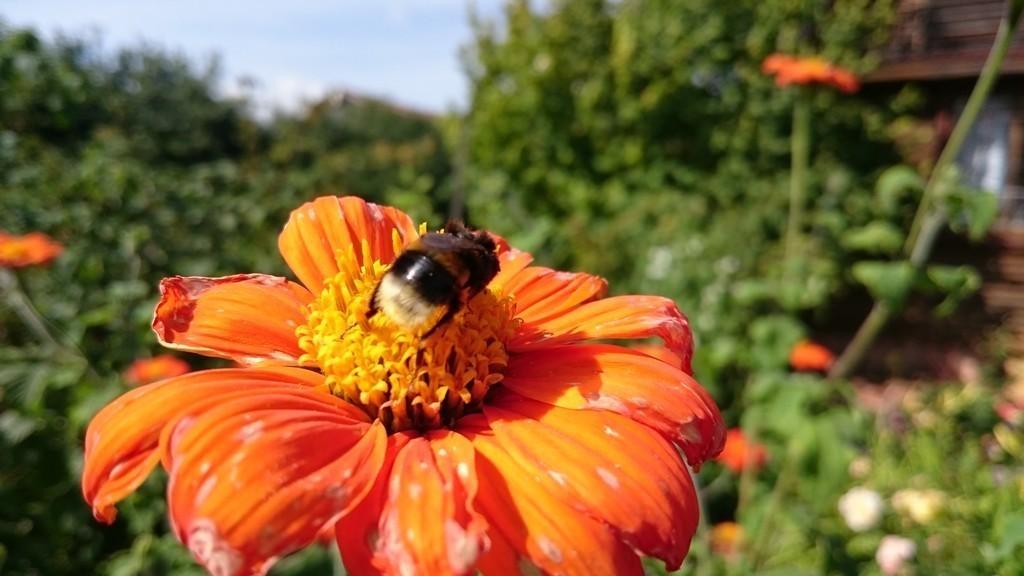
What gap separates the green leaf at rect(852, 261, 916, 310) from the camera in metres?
2.13

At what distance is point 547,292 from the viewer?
1277mm

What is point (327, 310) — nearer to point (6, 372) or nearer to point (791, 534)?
point (6, 372)

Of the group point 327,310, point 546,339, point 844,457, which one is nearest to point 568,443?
point 546,339

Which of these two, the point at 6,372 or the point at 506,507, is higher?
the point at 506,507

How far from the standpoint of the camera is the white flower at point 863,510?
2.85 m

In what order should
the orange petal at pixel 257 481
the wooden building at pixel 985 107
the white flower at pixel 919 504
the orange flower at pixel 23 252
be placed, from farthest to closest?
1. the wooden building at pixel 985 107
2. the white flower at pixel 919 504
3. the orange flower at pixel 23 252
4. the orange petal at pixel 257 481

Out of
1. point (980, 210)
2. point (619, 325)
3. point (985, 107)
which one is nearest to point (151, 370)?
point (619, 325)

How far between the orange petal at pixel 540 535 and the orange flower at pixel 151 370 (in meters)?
2.01

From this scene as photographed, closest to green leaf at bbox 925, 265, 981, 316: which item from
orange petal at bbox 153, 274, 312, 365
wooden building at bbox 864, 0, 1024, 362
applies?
orange petal at bbox 153, 274, 312, 365

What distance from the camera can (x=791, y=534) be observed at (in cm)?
357

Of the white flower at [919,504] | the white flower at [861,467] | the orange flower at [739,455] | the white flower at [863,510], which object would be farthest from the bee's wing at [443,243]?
the white flower at [861,467]

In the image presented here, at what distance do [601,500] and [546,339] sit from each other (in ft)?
1.28

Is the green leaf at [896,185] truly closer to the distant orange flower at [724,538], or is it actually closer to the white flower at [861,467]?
the distant orange flower at [724,538]

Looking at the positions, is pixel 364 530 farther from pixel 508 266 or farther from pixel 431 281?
pixel 508 266
